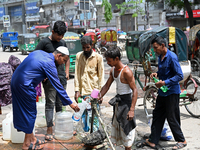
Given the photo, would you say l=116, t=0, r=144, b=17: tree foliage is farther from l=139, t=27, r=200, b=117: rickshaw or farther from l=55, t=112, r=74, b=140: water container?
l=55, t=112, r=74, b=140: water container

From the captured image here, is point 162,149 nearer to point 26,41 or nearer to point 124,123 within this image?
point 124,123

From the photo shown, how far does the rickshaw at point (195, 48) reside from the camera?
1024 cm

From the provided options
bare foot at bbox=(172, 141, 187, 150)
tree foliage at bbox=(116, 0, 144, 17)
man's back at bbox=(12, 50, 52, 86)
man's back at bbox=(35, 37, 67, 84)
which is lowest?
bare foot at bbox=(172, 141, 187, 150)

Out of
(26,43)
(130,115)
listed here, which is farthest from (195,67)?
(26,43)

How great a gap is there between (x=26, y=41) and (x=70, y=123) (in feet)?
68.1

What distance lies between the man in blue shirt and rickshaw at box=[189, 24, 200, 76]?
690cm

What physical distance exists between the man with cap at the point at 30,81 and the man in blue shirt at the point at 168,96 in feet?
4.64

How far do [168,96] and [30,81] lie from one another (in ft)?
6.78

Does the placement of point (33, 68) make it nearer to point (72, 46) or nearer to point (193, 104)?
point (193, 104)

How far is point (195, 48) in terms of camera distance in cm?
1070

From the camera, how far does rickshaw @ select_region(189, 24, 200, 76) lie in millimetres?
10242

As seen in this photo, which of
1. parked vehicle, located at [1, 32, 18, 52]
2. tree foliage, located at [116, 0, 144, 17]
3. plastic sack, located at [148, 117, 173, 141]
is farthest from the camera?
tree foliage, located at [116, 0, 144, 17]

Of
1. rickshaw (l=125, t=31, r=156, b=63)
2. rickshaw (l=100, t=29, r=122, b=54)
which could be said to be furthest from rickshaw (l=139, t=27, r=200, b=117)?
rickshaw (l=100, t=29, r=122, b=54)

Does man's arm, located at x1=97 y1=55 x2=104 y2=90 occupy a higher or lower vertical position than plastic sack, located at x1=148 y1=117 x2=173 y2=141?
higher
